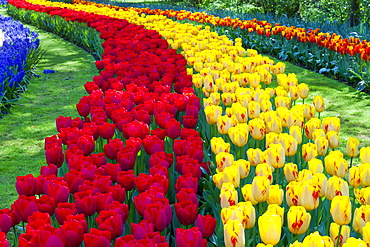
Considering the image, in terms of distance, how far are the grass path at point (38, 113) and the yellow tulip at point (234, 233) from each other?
105 inches

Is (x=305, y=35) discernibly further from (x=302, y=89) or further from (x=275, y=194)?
(x=275, y=194)

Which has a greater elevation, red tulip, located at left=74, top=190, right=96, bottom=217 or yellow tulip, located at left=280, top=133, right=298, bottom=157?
yellow tulip, located at left=280, top=133, right=298, bottom=157

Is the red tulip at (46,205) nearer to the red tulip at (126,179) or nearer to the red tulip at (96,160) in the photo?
the red tulip at (126,179)

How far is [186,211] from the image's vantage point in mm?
2162

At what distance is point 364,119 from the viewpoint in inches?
239

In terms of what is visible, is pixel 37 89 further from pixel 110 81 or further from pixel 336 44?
pixel 336 44

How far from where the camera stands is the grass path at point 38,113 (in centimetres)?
479

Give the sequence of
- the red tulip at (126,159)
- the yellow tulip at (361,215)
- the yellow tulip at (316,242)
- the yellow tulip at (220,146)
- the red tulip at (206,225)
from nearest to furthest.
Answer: the yellow tulip at (316,242)
the yellow tulip at (361,215)
the red tulip at (206,225)
the red tulip at (126,159)
the yellow tulip at (220,146)

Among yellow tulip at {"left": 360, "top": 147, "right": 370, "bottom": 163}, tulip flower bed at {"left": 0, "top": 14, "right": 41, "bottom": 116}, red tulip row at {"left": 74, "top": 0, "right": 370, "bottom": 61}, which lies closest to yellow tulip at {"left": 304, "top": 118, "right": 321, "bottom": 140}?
yellow tulip at {"left": 360, "top": 147, "right": 370, "bottom": 163}

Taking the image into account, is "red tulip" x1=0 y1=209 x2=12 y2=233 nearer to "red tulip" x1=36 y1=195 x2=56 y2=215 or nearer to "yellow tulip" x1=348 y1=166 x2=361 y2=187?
"red tulip" x1=36 y1=195 x2=56 y2=215

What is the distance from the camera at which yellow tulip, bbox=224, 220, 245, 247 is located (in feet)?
6.09

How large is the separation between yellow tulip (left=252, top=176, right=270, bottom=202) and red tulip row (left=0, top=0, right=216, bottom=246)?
282 millimetres

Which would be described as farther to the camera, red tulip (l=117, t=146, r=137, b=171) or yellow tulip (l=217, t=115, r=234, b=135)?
yellow tulip (l=217, t=115, r=234, b=135)

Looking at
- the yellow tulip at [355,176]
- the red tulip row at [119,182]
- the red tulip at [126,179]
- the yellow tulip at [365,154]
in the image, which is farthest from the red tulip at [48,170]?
the yellow tulip at [365,154]
